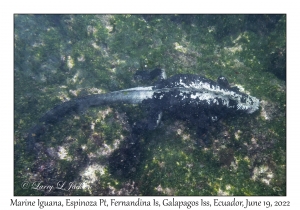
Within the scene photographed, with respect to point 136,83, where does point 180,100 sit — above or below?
below

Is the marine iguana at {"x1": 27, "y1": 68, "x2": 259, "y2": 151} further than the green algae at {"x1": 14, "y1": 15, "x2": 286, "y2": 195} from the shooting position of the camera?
Yes

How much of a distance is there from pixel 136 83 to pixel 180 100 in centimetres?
266

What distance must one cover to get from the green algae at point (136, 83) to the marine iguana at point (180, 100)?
0.40m

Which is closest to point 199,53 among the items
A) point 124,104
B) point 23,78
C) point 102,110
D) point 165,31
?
point 165,31

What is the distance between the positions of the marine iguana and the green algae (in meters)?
0.40

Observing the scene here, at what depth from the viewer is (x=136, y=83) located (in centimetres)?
969

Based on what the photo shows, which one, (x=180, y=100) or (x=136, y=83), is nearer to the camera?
(x=180, y=100)

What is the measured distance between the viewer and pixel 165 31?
10539mm

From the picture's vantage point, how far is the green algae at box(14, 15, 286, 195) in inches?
267

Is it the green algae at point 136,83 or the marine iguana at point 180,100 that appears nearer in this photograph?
the green algae at point 136,83

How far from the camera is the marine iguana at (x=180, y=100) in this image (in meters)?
7.92

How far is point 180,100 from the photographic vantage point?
822 centimetres

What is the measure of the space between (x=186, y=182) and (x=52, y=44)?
9.81 m
